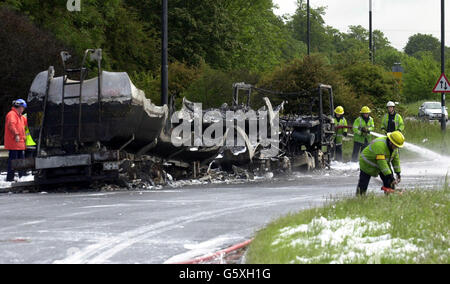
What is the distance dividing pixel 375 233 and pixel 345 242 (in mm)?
522

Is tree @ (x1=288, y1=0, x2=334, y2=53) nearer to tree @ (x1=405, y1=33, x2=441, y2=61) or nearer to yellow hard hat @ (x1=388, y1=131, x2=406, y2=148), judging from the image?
tree @ (x1=405, y1=33, x2=441, y2=61)

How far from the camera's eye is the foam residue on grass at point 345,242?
7.45 m

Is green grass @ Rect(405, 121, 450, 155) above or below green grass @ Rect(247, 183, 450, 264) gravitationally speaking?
above

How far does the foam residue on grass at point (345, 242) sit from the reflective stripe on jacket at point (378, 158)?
8.04 ft

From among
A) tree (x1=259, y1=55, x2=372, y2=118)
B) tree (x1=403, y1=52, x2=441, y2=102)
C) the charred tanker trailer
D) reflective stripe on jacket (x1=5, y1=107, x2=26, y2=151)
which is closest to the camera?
the charred tanker trailer

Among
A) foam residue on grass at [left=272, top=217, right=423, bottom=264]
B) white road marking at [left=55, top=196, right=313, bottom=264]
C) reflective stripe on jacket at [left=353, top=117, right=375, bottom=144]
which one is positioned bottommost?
white road marking at [left=55, top=196, right=313, bottom=264]

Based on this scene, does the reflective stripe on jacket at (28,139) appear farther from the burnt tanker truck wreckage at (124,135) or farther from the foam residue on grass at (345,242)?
the foam residue on grass at (345,242)

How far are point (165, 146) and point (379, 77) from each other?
74.0ft

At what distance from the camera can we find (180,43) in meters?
46.9

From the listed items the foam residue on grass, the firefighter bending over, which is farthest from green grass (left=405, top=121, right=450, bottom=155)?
the foam residue on grass

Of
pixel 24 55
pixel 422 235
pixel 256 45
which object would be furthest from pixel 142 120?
pixel 256 45

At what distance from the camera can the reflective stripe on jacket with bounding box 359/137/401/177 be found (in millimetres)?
11617

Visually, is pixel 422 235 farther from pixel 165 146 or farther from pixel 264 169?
pixel 264 169

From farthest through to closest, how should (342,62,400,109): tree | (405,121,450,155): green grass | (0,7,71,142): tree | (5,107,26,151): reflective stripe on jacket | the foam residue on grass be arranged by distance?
(342,62,400,109): tree
(405,121,450,155): green grass
(0,7,71,142): tree
(5,107,26,151): reflective stripe on jacket
the foam residue on grass
